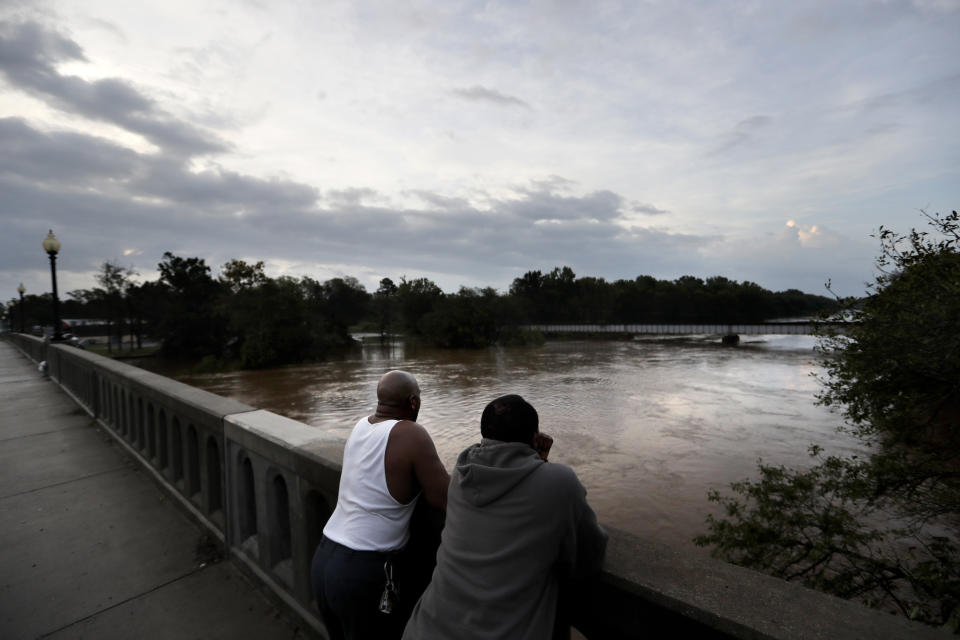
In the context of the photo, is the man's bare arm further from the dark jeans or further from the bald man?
the dark jeans

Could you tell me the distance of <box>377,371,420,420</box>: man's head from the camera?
7.45 feet

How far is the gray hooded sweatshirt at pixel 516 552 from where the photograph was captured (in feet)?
4.94

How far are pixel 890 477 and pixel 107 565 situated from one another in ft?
27.4

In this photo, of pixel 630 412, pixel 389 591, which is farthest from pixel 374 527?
pixel 630 412

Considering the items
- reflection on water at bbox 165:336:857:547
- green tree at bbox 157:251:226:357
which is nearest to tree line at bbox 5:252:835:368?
green tree at bbox 157:251:226:357

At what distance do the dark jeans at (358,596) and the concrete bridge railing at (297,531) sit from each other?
515 mm

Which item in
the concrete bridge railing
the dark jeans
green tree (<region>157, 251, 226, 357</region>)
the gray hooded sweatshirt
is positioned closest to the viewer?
the concrete bridge railing

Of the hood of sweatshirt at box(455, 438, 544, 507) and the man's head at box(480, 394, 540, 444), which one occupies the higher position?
the man's head at box(480, 394, 540, 444)

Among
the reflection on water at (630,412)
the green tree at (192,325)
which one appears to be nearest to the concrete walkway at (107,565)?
the reflection on water at (630,412)

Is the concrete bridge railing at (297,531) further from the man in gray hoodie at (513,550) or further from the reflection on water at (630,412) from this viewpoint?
the reflection on water at (630,412)

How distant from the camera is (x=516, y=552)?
1513 mm

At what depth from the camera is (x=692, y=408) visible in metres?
19.8

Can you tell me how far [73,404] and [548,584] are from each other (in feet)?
40.0

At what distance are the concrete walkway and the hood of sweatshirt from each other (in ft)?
6.93
